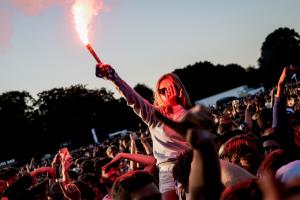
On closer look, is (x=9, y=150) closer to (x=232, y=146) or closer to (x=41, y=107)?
(x=41, y=107)

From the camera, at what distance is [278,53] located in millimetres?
101625

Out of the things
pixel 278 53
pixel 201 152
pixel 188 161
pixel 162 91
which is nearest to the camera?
pixel 201 152

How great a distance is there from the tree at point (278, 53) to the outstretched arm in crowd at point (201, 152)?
97.8 meters

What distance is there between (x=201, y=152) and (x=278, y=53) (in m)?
105

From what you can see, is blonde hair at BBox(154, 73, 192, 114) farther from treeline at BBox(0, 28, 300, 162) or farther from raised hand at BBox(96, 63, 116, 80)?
treeline at BBox(0, 28, 300, 162)

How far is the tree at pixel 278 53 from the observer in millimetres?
99312

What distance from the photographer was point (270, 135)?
5.50 meters

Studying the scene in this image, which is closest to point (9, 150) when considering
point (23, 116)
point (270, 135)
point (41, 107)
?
point (23, 116)

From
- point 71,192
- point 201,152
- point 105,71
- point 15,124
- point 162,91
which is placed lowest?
point 201,152

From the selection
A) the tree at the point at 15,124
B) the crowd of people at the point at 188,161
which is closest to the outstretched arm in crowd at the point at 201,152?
the crowd of people at the point at 188,161

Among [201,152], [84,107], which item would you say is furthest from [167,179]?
[84,107]

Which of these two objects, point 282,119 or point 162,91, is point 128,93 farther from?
point 282,119

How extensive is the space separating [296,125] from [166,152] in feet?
6.25

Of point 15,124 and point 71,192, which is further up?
point 15,124
